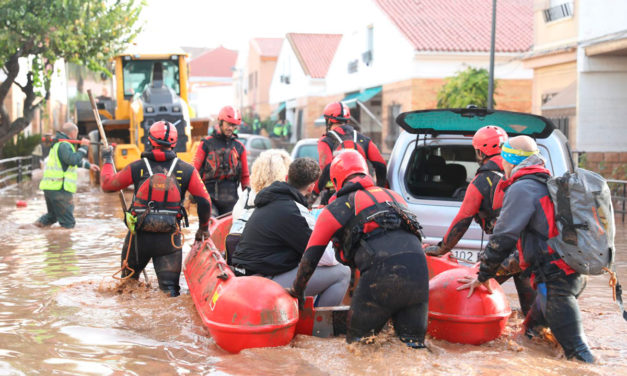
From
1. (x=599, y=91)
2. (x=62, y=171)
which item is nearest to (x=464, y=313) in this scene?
(x=62, y=171)

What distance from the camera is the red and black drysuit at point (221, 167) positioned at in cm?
921

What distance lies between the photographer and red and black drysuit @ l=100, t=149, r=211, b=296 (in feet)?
23.7

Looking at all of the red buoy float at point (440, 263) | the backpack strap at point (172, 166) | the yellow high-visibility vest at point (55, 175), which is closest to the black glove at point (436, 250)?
the red buoy float at point (440, 263)

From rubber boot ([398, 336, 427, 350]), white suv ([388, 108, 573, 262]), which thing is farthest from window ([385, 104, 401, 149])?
rubber boot ([398, 336, 427, 350])

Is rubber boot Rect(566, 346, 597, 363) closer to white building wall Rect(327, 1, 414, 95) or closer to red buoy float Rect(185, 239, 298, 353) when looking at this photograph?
red buoy float Rect(185, 239, 298, 353)

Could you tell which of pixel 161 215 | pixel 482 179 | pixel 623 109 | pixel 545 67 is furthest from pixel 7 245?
pixel 545 67

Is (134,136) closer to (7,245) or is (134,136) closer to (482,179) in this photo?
(7,245)

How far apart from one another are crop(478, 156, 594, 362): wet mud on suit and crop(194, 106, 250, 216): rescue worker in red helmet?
445cm

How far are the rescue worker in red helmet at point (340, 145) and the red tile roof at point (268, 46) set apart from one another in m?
56.1

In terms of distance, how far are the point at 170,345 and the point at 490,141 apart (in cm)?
296

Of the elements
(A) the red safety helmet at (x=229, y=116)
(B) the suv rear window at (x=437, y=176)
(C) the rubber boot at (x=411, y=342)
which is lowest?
(C) the rubber boot at (x=411, y=342)

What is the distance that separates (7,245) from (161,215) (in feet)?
17.7

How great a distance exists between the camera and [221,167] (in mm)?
9242

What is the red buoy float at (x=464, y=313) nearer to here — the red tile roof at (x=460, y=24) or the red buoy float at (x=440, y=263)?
the red buoy float at (x=440, y=263)
